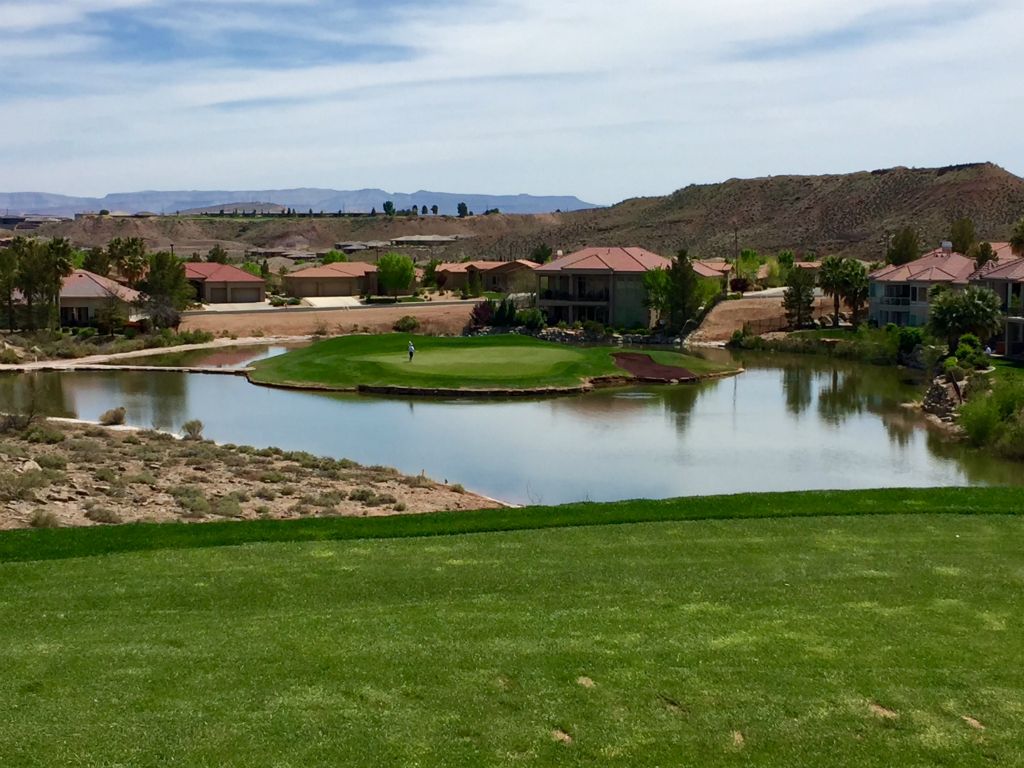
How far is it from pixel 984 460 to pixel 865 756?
1001 inches

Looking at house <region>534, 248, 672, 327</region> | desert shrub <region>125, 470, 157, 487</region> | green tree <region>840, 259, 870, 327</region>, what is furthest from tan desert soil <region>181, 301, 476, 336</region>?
desert shrub <region>125, 470, 157, 487</region>

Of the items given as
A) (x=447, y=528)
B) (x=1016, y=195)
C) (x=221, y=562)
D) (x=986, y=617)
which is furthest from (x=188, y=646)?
(x=1016, y=195)

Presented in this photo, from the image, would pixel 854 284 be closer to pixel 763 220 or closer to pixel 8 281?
pixel 8 281

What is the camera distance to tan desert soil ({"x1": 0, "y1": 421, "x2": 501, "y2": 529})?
20.5 meters

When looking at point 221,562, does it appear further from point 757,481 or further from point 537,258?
point 537,258

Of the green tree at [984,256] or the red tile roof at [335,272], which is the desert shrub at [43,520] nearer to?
the green tree at [984,256]

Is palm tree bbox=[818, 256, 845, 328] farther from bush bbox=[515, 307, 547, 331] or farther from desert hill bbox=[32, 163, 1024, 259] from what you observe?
desert hill bbox=[32, 163, 1024, 259]

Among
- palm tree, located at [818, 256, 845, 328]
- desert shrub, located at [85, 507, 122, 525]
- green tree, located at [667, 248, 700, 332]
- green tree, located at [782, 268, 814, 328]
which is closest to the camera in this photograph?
desert shrub, located at [85, 507, 122, 525]

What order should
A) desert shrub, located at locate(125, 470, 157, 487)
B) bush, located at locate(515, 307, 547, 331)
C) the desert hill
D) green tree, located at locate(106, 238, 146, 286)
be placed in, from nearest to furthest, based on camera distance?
desert shrub, located at locate(125, 470, 157, 487) → bush, located at locate(515, 307, 547, 331) → green tree, located at locate(106, 238, 146, 286) → the desert hill

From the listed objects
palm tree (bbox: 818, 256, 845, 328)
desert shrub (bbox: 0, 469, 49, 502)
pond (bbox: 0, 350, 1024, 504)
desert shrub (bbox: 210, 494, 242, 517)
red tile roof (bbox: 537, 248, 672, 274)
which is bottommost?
pond (bbox: 0, 350, 1024, 504)

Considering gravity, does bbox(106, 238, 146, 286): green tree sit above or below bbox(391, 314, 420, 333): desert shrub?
above

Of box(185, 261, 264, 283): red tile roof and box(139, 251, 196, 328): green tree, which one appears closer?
box(139, 251, 196, 328): green tree

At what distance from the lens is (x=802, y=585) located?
1312 centimetres

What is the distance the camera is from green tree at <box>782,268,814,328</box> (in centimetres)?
7156
